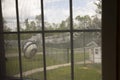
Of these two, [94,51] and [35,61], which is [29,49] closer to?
[35,61]

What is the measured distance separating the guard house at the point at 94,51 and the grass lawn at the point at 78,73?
25 millimetres

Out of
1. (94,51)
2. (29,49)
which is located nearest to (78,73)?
(94,51)

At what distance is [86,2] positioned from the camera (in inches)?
32.1

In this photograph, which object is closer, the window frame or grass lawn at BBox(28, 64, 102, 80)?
the window frame

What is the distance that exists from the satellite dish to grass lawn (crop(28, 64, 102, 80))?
99 millimetres

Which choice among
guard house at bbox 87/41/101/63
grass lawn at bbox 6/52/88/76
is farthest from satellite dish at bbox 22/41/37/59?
guard house at bbox 87/41/101/63

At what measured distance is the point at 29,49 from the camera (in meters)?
0.94

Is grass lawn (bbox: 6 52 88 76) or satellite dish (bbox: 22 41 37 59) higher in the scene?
satellite dish (bbox: 22 41 37 59)

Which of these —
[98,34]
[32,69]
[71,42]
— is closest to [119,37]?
[98,34]

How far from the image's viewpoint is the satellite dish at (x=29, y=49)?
3.04ft

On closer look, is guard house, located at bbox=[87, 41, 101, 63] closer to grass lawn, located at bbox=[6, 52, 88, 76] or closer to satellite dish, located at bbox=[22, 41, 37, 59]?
grass lawn, located at bbox=[6, 52, 88, 76]

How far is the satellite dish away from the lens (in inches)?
36.5

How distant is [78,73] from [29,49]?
0.26 metres

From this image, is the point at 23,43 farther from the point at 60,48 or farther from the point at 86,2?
the point at 86,2
